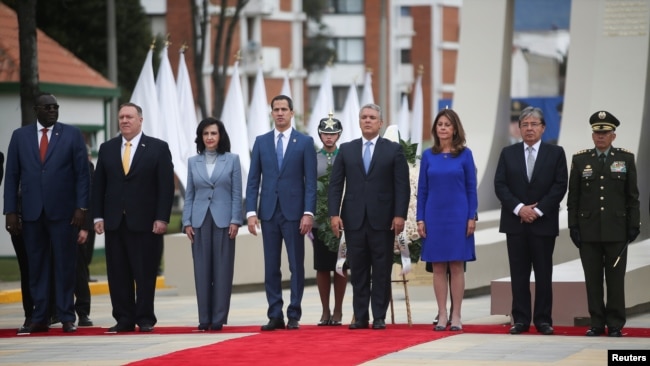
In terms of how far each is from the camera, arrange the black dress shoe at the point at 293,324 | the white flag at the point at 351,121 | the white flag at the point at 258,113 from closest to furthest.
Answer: the black dress shoe at the point at 293,324 → the white flag at the point at 258,113 → the white flag at the point at 351,121

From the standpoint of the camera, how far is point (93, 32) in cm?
5941

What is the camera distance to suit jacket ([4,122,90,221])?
642 inches

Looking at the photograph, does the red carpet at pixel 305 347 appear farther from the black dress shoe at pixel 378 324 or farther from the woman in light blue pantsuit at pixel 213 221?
the woman in light blue pantsuit at pixel 213 221

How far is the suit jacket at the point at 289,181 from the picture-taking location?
1619 cm

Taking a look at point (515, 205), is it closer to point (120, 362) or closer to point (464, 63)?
point (120, 362)

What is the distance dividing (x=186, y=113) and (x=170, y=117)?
69.5 inches

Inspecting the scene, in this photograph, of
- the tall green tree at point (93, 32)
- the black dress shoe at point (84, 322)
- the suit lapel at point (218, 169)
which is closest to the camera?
the suit lapel at point (218, 169)

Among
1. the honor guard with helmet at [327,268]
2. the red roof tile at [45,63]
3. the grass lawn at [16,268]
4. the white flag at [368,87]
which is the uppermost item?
the red roof tile at [45,63]

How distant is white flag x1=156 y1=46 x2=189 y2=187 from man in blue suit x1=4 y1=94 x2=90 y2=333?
533 inches

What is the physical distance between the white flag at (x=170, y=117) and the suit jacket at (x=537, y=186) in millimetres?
14956

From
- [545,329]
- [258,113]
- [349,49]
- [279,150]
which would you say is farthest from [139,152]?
[349,49]

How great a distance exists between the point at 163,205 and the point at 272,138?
1359 millimetres

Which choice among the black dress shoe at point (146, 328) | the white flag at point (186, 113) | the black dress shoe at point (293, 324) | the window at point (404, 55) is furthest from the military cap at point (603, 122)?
the window at point (404, 55)

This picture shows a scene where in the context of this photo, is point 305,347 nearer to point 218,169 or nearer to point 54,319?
point 218,169
